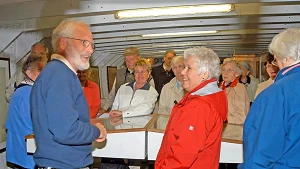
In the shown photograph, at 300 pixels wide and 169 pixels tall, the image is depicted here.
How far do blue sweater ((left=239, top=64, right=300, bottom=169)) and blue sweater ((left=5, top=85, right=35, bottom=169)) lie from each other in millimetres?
1911

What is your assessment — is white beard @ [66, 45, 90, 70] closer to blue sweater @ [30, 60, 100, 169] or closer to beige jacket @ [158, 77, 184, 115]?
blue sweater @ [30, 60, 100, 169]

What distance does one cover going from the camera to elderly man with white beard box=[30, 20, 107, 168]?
1688mm

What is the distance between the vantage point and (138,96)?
3.51m

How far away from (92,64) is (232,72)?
13.5ft

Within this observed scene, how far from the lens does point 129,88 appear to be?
11.9ft

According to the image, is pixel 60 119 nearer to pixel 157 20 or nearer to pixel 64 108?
pixel 64 108

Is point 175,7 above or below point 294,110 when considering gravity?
above

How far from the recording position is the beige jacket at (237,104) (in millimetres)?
3766

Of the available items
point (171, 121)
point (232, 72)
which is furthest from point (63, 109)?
point (232, 72)

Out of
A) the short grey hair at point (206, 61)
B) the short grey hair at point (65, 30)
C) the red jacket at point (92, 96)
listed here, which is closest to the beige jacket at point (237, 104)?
the red jacket at point (92, 96)

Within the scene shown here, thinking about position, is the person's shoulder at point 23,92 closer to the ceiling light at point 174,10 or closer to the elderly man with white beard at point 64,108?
the elderly man with white beard at point 64,108

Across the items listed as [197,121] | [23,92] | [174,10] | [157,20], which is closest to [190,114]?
[197,121]

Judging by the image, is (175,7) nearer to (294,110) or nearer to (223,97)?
(223,97)

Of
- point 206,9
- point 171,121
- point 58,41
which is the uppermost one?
point 206,9
